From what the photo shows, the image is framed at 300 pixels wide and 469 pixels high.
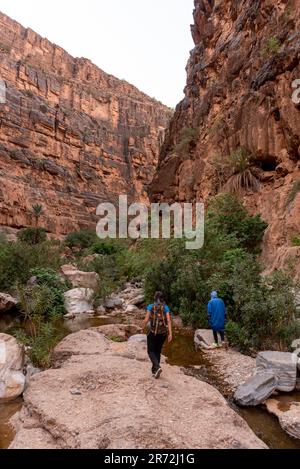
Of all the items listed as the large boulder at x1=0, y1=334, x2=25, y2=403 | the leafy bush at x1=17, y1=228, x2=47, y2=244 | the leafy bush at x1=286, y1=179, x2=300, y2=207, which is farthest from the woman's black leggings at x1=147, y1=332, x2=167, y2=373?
the leafy bush at x1=17, y1=228, x2=47, y2=244

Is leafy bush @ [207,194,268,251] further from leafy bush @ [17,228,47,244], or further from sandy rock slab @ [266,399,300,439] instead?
leafy bush @ [17,228,47,244]

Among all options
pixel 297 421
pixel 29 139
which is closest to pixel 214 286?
pixel 297 421

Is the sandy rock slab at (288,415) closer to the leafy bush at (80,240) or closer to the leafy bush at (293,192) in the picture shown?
the leafy bush at (293,192)

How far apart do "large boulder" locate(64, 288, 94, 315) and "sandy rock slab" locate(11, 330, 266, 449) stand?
26.6 feet

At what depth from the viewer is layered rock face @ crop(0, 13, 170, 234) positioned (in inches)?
1727

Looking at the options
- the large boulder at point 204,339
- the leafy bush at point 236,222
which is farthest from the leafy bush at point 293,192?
the large boulder at point 204,339

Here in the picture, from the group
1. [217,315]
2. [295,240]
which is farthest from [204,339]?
[295,240]

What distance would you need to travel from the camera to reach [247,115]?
16703 mm

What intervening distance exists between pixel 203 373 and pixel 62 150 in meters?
48.9

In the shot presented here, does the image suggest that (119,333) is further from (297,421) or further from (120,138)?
(120,138)

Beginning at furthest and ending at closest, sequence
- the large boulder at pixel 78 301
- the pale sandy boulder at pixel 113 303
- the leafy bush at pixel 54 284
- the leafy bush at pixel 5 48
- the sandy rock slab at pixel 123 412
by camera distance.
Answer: the leafy bush at pixel 5 48 → the pale sandy boulder at pixel 113 303 → the large boulder at pixel 78 301 → the leafy bush at pixel 54 284 → the sandy rock slab at pixel 123 412

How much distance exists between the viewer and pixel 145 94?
7456 cm

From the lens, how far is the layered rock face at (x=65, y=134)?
43875mm

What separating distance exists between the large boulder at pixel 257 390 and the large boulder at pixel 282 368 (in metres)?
0.14
